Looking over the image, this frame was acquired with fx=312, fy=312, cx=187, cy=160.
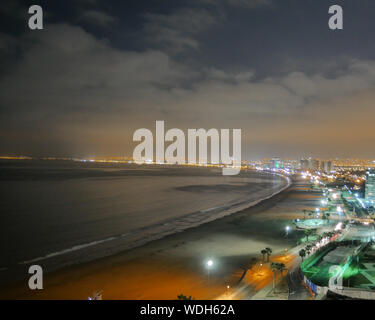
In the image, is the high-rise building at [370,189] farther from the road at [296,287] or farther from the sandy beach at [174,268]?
the road at [296,287]

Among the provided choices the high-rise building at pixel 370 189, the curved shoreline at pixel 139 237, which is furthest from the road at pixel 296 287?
the high-rise building at pixel 370 189

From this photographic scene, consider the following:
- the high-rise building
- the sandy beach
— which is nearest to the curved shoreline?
the sandy beach

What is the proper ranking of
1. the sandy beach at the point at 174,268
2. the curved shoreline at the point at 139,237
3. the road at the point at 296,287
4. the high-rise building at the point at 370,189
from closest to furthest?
the road at the point at 296,287
the sandy beach at the point at 174,268
the curved shoreline at the point at 139,237
the high-rise building at the point at 370,189

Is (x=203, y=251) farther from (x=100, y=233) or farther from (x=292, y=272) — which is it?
(x=100, y=233)

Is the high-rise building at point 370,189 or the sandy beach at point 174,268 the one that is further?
the high-rise building at point 370,189

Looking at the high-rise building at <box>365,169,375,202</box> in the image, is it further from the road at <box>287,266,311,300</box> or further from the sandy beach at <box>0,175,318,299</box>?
the road at <box>287,266,311,300</box>

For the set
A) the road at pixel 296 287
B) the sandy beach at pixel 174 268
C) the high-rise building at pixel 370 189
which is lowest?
the sandy beach at pixel 174 268

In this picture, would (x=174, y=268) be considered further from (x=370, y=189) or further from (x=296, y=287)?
(x=370, y=189)

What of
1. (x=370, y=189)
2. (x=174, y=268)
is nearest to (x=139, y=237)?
(x=174, y=268)
